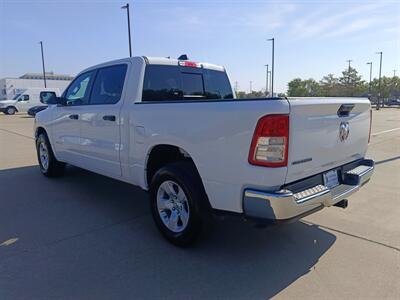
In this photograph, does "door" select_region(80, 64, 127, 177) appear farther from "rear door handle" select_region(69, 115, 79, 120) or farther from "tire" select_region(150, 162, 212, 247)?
"tire" select_region(150, 162, 212, 247)

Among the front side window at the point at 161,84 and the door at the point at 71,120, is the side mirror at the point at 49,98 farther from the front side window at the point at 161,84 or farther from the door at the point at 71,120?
the front side window at the point at 161,84

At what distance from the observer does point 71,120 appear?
5.37 meters

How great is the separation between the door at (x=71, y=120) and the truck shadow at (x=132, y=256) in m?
0.97

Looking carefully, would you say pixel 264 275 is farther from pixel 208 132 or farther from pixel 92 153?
pixel 92 153

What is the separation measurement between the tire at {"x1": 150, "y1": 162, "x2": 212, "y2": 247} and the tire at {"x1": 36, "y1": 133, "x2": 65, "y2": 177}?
11.4 feet

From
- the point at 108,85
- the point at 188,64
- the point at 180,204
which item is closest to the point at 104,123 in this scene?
the point at 108,85

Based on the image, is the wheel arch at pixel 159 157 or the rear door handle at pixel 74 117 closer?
the wheel arch at pixel 159 157

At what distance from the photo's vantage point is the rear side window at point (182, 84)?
4.29 meters

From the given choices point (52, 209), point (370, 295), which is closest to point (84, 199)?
point (52, 209)

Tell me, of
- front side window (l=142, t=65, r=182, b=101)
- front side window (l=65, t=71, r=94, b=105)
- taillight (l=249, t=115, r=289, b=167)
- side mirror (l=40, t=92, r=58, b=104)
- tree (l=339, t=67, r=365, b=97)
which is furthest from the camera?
tree (l=339, t=67, r=365, b=97)

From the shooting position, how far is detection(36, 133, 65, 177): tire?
253 inches

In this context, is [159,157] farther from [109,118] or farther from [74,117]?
[74,117]

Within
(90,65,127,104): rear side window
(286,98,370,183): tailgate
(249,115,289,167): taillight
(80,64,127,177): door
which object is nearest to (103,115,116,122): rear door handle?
(80,64,127,177): door

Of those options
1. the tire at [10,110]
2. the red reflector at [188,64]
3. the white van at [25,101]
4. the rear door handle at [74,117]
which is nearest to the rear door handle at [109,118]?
the rear door handle at [74,117]
